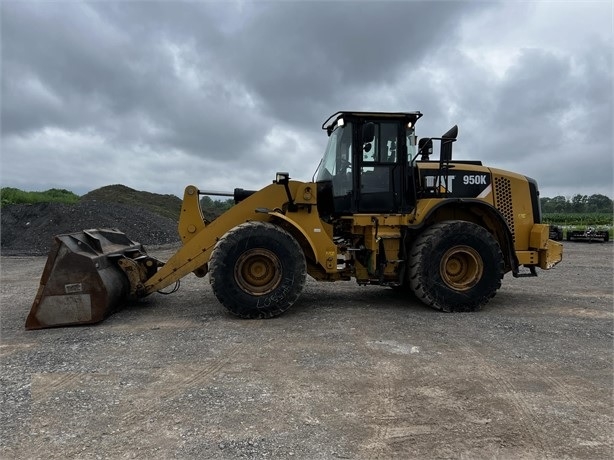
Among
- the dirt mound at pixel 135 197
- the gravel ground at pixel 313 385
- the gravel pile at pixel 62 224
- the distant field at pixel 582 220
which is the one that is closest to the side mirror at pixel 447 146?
the gravel ground at pixel 313 385

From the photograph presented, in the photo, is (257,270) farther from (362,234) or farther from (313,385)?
(313,385)

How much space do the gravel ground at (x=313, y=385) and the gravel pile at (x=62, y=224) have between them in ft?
38.1

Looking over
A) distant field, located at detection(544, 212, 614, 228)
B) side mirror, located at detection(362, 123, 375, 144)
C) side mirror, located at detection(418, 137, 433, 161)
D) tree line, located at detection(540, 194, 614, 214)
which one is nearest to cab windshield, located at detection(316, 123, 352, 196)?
side mirror, located at detection(362, 123, 375, 144)

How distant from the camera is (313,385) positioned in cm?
369

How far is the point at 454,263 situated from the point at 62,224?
16.0 meters

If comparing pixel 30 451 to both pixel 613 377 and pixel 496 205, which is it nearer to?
pixel 613 377

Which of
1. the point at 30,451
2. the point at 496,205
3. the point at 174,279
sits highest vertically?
the point at 496,205

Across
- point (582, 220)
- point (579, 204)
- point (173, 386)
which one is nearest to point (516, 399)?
point (173, 386)

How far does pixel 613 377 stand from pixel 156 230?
1733 centimetres

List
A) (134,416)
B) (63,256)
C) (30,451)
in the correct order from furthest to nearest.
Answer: (63,256) < (134,416) < (30,451)

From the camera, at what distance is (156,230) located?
18750 mm

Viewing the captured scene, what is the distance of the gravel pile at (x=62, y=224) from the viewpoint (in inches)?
652

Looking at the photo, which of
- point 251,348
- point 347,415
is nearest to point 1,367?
point 251,348

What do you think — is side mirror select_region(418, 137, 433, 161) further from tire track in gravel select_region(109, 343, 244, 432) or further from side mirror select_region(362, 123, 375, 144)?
tire track in gravel select_region(109, 343, 244, 432)
